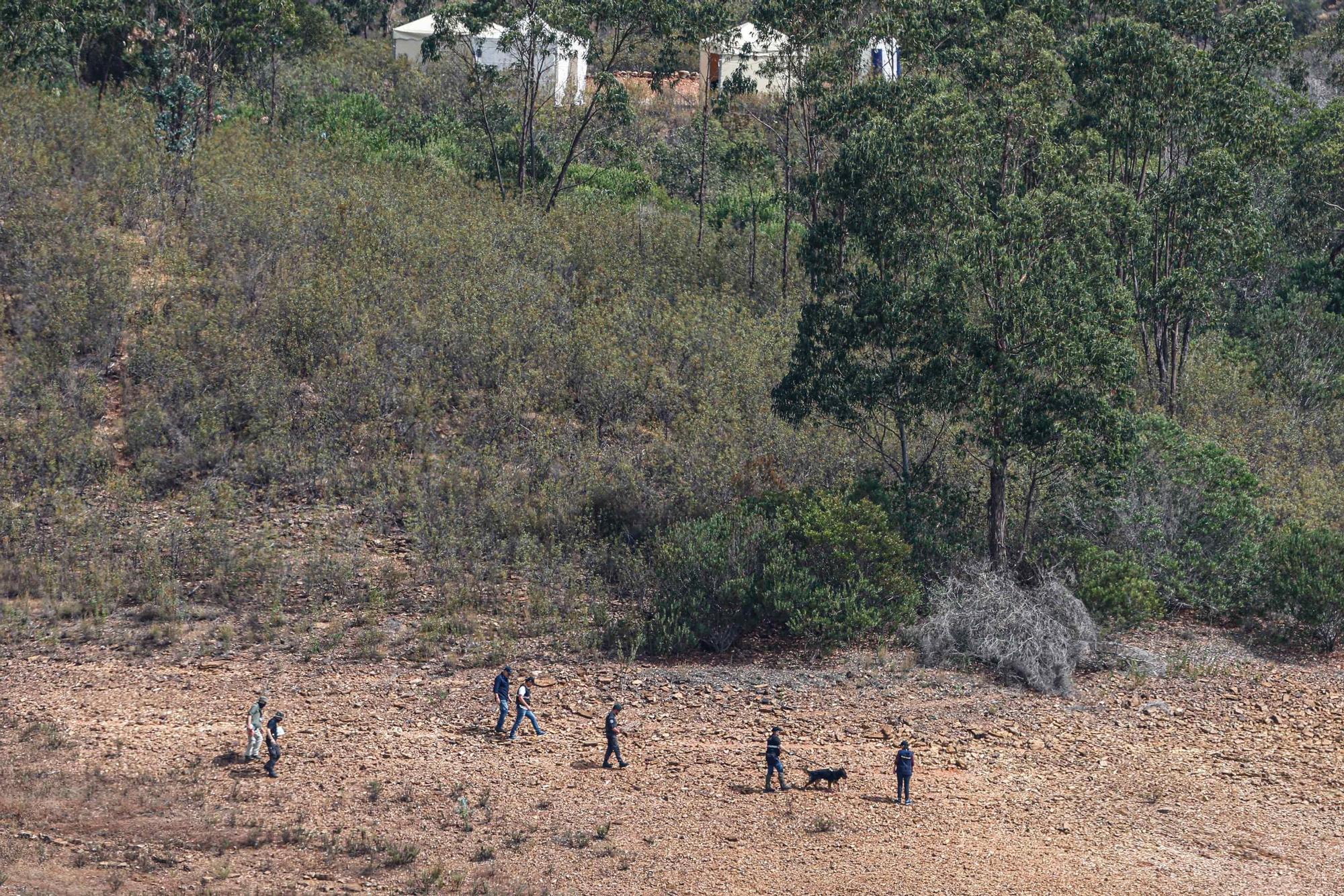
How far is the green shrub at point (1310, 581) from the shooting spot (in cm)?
1956

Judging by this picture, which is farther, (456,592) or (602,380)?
(602,380)

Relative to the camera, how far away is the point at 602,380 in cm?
2427

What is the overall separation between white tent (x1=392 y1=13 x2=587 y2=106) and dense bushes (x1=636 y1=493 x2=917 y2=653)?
50.6ft

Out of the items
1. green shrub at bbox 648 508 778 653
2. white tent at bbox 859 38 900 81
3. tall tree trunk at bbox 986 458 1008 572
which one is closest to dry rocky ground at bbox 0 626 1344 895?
green shrub at bbox 648 508 778 653

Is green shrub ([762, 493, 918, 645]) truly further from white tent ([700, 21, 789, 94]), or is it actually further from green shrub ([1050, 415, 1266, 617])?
white tent ([700, 21, 789, 94])

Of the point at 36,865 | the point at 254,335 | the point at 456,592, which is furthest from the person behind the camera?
the point at 254,335

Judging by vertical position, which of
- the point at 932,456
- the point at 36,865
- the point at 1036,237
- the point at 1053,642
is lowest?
the point at 36,865

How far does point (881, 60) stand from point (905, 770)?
22.7 m

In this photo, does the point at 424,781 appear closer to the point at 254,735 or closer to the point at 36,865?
the point at 254,735

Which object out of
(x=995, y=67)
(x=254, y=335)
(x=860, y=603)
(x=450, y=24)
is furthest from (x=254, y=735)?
(x=450, y=24)

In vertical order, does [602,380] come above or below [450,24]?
below

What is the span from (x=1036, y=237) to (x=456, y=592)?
10025mm

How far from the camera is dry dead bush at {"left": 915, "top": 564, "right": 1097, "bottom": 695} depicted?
717 inches

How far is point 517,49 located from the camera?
3275 centimetres
